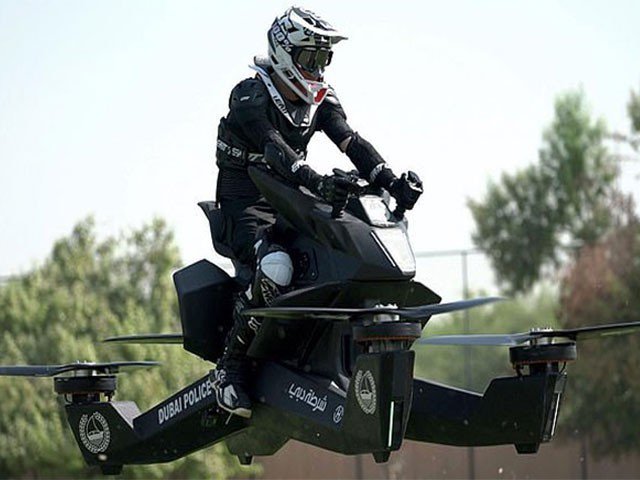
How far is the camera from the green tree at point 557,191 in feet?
164

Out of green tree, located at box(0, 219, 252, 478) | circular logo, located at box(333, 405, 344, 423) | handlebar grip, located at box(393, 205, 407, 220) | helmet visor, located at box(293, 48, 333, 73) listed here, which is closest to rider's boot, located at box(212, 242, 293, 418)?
handlebar grip, located at box(393, 205, 407, 220)

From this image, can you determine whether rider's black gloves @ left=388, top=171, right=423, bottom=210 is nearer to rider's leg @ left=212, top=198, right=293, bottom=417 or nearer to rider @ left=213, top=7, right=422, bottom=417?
rider @ left=213, top=7, right=422, bottom=417

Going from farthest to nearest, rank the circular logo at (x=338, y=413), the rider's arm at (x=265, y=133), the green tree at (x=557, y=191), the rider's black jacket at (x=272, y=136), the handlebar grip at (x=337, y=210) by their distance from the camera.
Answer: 1. the green tree at (x=557, y=191)
2. the rider's black jacket at (x=272, y=136)
3. the rider's arm at (x=265, y=133)
4. the handlebar grip at (x=337, y=210)
5. the circular logo at (x=338, y=413)

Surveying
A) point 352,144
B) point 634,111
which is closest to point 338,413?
point 352,144

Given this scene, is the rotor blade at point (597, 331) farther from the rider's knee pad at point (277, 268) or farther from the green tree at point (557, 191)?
the green tree at point (557, 191)

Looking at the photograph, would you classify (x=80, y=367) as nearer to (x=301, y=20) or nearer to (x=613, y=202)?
(x=301, y=20)

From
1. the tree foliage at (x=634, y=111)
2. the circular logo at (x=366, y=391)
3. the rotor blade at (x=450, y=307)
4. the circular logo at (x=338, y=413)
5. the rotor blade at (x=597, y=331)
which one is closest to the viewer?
the rotor blade at (x=450, y=307)

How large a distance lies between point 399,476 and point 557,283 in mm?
6794

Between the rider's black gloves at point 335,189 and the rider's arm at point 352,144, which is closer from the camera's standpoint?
the rider's black gloves at point 335,189

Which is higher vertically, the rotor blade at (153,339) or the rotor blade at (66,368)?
the rotor blade at (153,339)

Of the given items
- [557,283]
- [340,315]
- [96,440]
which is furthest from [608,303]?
[340,315]

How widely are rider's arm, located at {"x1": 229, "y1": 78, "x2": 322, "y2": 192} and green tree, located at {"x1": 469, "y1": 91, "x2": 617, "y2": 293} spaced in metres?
36.8

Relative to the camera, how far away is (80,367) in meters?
11.4

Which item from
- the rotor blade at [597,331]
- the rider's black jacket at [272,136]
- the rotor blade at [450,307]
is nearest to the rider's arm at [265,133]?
the rider's black jacket at [272,136]
